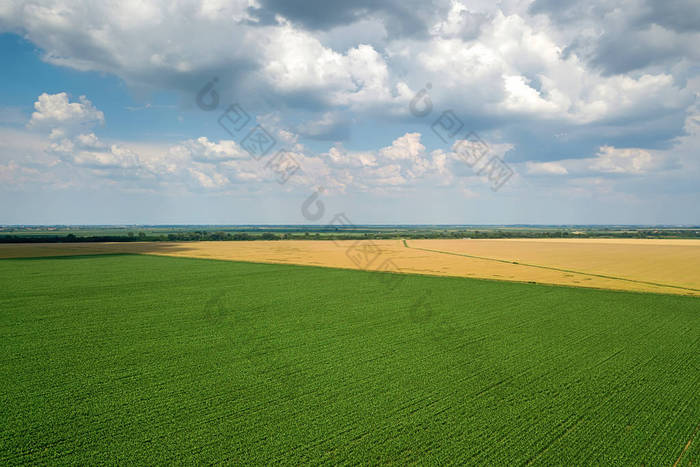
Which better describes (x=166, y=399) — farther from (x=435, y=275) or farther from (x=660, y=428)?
(x=435, y=275)

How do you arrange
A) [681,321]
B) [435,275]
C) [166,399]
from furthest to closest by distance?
[435,275] → [681,321] → [166,399]

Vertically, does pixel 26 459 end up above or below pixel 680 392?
above

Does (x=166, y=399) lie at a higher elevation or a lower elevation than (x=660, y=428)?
higher

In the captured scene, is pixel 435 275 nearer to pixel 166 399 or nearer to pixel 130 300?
pixel 130 300

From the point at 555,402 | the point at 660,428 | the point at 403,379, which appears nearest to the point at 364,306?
the point at 403,379

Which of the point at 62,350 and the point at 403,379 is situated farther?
the point at 62,350

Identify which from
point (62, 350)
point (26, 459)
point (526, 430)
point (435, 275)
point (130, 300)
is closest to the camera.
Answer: point (26, 459)

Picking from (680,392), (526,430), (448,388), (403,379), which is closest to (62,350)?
(403,379)
